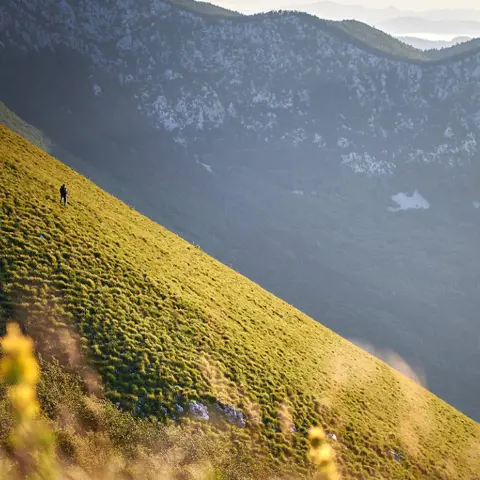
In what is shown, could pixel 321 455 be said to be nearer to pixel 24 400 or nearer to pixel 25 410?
pixel 25 410

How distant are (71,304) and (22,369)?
6624mm

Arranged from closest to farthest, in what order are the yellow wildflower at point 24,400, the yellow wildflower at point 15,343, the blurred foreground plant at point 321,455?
the yellow wildflower at point 24,400
the yellow wildflower at point 15,343
the blurred foreground plant at point 321,455

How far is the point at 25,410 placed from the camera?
850 inches

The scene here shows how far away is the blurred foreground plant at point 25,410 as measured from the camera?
19266mm

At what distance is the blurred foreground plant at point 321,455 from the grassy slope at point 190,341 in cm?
79

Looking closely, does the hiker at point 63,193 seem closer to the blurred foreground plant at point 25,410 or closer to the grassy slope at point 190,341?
the grassy slope at point 190,341

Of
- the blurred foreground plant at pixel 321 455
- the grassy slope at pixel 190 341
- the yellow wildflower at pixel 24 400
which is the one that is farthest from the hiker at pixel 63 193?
the blurred foreground plant at pixel 321 455

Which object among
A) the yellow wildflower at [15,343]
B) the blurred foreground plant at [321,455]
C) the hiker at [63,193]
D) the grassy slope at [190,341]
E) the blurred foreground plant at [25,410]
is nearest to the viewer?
the blurred foreground plant at [25,410]

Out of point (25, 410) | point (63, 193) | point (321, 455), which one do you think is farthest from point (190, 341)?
point (63, 193)

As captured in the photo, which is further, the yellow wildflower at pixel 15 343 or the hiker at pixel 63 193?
the hiker at pixel 63 193

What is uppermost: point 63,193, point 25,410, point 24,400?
point 63,193

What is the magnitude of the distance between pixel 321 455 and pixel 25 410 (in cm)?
1877

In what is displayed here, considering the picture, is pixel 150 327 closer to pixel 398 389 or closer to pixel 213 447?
pixel 213 447

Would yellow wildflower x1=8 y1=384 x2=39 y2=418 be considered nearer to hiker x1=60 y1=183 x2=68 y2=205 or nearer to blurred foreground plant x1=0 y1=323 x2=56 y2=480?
blurred foreground plant x1=0 y1=323 x2=56 y2=480
